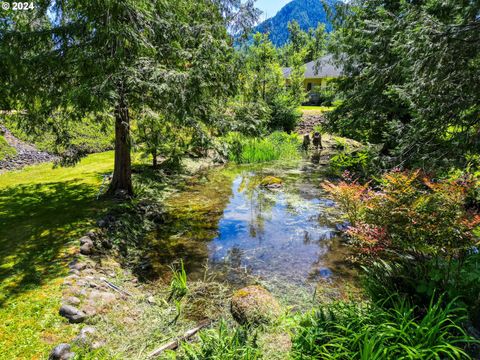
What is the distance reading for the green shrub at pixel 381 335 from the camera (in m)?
3.09

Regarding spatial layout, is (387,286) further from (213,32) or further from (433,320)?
(213,32)

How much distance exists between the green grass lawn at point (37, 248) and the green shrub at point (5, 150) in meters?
2.42

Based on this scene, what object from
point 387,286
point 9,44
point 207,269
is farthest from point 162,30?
point 387,286

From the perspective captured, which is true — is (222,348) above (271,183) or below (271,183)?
below

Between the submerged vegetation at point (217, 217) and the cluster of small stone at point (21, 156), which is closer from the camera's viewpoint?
the submerged vegetation at point (217, 217)

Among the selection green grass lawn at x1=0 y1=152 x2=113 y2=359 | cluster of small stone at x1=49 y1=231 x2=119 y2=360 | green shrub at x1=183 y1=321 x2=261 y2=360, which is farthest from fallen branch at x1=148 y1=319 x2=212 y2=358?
green grass lawn at x1=0 y1=152 x2=113 y2=359

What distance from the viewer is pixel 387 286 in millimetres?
4367

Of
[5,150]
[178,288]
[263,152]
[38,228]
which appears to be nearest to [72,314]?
[178,288]

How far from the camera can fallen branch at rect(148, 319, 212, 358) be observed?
12.2 feet

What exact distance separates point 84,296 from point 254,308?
2535 millimetres

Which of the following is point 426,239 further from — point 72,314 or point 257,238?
point 72,314

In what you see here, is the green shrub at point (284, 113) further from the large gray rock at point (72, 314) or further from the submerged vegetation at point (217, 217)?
the large gray rock at point (72, 314)

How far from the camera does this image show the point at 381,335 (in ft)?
10.4

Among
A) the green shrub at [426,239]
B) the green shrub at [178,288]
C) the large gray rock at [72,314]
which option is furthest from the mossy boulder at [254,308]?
the large gray rock at [72,314]
